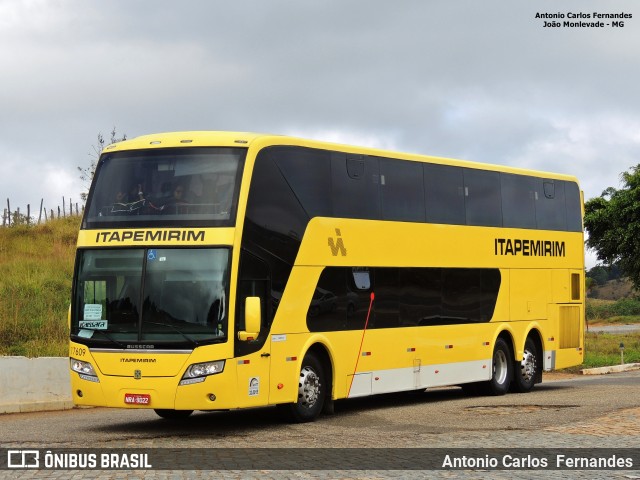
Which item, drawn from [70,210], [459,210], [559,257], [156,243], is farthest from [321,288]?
[70,210]

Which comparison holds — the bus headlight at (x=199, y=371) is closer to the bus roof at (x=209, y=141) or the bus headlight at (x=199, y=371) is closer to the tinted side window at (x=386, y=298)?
the bus roof at (x=209, y=141)

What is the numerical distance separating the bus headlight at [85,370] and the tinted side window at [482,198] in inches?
343

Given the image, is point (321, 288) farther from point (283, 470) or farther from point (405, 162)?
point (283, 470)

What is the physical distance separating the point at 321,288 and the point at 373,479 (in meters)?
7.28

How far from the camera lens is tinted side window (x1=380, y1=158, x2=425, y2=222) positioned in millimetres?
20266

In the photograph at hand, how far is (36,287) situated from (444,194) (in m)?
14.8

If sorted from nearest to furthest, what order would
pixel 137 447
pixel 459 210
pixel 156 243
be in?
pixel 137 447 → pixel 156 243 → pixel 459 210

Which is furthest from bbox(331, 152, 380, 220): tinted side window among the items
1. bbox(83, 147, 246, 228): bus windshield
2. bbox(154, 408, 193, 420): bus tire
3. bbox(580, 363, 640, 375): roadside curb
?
bbox(580, 363, 640, 375): roadside curb

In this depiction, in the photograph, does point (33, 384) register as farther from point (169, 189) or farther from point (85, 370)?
point (169, 189)

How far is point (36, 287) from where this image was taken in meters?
32.6

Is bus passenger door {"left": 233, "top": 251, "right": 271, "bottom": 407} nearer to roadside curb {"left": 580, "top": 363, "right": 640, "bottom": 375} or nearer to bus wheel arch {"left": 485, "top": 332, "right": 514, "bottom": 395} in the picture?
bus wheel arch {"left": 485, "top": 332, "right": 514, "bottom": 395}

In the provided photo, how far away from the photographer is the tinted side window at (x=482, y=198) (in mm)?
22734

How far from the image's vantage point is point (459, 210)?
2234 centimetres

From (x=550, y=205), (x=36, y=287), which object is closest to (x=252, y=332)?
(x=550, y=205)
